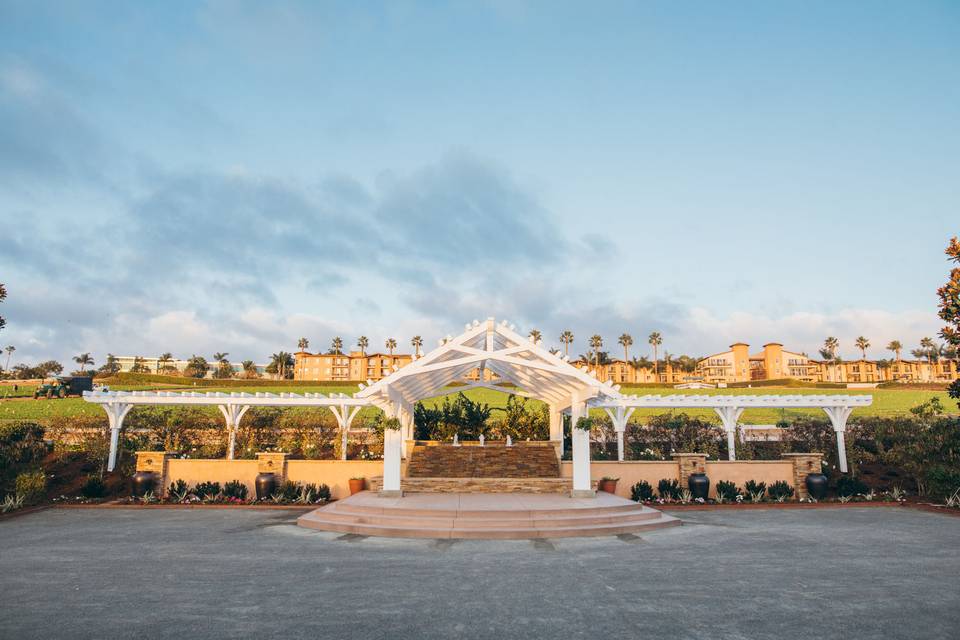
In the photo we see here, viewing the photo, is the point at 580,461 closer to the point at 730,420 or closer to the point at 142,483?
the point at 730,420

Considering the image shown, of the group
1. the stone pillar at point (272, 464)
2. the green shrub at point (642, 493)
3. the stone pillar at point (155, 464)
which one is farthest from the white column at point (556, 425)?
the stone pillar at point (155, 464)

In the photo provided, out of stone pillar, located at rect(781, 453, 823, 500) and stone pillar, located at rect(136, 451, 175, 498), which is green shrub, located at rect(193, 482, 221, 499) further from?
stone pillar, located at rect(781, 453, 823, 500)

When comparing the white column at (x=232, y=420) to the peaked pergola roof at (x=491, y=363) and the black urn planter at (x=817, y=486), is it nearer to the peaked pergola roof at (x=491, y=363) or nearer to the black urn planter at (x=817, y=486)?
the peaked pergola roof at (x=491, y=363)

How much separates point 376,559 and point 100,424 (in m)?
22.6

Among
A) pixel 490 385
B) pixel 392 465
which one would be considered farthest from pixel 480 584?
pixel 490 385

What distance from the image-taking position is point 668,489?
1719 centimetres

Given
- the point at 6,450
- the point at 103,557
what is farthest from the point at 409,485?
the point at 6,450

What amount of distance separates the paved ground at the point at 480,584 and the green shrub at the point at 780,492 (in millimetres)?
5061

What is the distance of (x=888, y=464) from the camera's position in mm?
20844

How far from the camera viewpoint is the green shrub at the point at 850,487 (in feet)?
57.1

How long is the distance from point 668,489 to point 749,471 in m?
3.25

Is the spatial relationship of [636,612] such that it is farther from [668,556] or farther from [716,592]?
[668,556]

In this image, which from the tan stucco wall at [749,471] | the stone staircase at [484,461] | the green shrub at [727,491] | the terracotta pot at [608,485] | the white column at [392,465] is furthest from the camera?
the stone staircase at [484,461]

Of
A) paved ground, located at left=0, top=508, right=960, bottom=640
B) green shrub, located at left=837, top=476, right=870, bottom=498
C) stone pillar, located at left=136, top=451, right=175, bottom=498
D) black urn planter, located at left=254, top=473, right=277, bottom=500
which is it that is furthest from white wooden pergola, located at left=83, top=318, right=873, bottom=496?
paved ground, located at left=0, top=508, right=960, bottom=640
